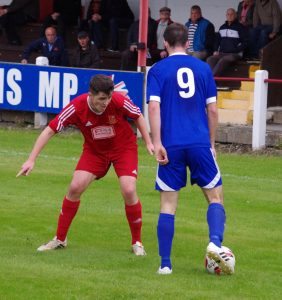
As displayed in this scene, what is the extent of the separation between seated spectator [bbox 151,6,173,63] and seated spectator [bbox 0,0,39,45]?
4188 millimetres

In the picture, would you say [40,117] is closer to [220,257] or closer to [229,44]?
[229,44]

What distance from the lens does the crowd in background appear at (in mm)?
21281

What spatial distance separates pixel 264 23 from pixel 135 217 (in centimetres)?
1240

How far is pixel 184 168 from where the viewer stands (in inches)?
336

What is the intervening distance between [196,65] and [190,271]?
1.69m

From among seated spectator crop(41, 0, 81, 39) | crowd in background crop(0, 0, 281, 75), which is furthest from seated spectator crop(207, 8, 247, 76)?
seated spectator crop(41, 0, 81, 39)

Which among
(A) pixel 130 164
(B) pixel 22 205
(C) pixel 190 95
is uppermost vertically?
A: (C) pixel 190 95

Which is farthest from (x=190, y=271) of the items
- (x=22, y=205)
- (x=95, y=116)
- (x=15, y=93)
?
(x=15, y=93)

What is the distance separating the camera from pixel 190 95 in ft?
27.8

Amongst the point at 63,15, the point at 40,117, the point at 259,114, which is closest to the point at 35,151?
the point at 259,114

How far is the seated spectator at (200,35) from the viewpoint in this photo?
21484 mm

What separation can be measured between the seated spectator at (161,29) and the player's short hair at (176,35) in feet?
44.8

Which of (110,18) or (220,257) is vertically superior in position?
(110,18)

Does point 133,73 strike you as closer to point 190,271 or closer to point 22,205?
point 22,205
